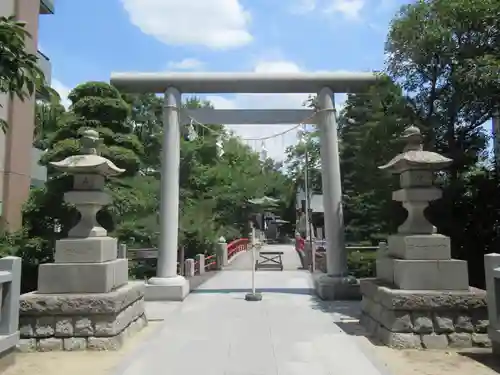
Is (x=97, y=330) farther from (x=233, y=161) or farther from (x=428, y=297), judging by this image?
(x=233, y=161)

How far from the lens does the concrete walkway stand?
5742 mm

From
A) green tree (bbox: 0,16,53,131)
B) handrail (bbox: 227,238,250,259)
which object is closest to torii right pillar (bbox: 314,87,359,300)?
green tree (bbox: 0,16,53,131)

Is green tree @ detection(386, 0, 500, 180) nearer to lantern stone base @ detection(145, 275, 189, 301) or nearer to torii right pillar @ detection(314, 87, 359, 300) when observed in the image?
torii right pillar @ detection(314, 87, 359, 300)

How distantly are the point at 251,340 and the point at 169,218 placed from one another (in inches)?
201

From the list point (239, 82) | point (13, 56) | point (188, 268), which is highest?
point (239, 82)

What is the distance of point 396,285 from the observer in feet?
23.6

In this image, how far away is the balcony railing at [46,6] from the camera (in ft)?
67.3

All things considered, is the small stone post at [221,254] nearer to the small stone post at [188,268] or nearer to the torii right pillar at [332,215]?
the small stone post at [188,268]

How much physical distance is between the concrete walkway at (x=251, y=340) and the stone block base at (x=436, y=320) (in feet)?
2.53

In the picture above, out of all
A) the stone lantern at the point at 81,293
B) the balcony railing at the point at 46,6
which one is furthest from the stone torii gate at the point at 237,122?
the balcony railing at the point at 46,6

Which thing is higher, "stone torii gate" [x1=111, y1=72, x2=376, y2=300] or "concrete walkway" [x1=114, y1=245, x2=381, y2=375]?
"stone torii gate" [x1=111, y1=72, x2=376, y2=300]

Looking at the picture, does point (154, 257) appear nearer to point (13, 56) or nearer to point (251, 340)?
point (251, 340)

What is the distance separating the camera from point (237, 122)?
1238cm

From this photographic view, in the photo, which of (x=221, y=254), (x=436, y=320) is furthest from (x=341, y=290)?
(x=221, y=254)
